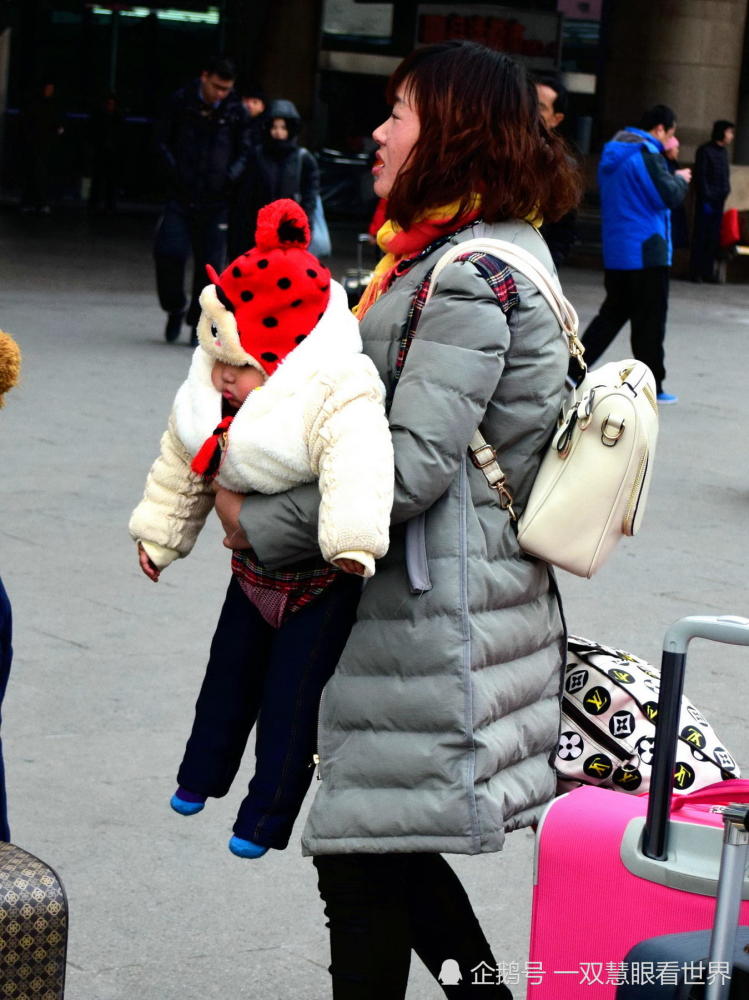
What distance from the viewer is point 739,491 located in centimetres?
754

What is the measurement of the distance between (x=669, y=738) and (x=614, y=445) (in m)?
0.60

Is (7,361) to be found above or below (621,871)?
A: above

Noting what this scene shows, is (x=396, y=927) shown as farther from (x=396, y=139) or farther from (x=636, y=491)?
(x=396, y=139)

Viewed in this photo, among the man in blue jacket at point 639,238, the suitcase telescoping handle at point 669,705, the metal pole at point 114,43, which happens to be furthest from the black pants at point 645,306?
the metal pole at point 114,43

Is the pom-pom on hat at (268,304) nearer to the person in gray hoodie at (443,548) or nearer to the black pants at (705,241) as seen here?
the person in gray hoodie at (443,548)

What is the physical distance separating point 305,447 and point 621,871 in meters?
0.77

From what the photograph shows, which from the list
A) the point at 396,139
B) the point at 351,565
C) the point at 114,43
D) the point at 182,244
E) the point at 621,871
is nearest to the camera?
the point at 621,871

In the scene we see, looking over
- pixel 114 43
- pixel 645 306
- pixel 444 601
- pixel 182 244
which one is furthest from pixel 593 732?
pixel 114 43

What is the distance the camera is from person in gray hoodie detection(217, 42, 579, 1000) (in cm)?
236

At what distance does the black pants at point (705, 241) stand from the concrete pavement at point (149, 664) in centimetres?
837

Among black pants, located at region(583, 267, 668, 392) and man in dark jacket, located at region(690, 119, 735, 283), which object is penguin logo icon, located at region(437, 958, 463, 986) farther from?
man in dark jacket, located at region(690, 119, 735, 283)

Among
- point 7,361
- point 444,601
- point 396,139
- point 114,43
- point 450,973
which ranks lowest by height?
point 450,973

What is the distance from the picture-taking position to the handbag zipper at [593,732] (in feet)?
8.26

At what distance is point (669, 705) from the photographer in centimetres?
195
